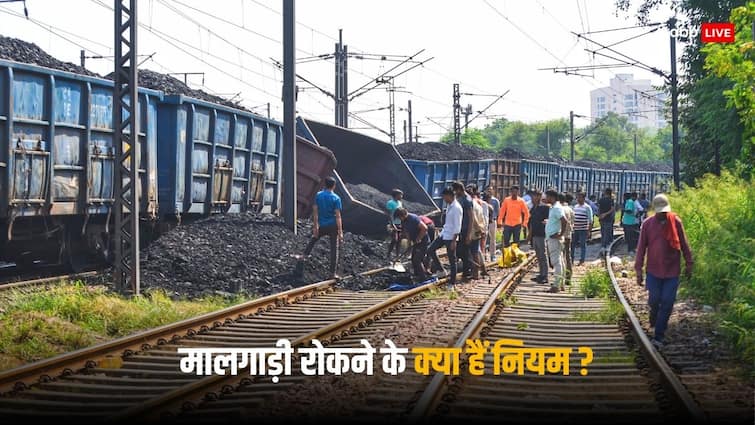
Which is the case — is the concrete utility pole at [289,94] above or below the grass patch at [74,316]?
above

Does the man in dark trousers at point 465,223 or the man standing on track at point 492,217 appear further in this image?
the man standing on track at point 492,217

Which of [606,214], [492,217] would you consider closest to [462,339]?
[492,217]

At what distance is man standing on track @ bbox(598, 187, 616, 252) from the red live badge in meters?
3.93

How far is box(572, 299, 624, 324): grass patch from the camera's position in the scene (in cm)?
1140

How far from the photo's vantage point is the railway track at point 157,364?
22.3 ft

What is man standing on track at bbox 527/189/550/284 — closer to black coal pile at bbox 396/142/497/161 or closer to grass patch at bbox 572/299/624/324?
grass patch at bbox 572/299/624/324

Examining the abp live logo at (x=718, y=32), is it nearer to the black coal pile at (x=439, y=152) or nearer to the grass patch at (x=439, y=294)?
the grass patch at (x=439, y=294)

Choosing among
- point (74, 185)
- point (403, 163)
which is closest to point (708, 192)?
point (403, 163)

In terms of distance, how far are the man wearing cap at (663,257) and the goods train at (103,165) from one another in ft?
28.2

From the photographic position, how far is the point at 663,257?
30.6 feet

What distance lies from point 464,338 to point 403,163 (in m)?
19.8

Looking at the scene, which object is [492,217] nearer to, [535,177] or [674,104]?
[674,104]

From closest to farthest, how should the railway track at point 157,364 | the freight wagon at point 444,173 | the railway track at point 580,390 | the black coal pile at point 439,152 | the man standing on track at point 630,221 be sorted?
1. the railway track at point 580,390
2. the railway track at point 157,364
3. the man standing on track at point 630,221
4. the freight wagon at point 444,173
5. the black coal pile at point 439,152

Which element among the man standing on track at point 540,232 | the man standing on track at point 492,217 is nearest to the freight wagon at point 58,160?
the man standing on track at point 540,232
